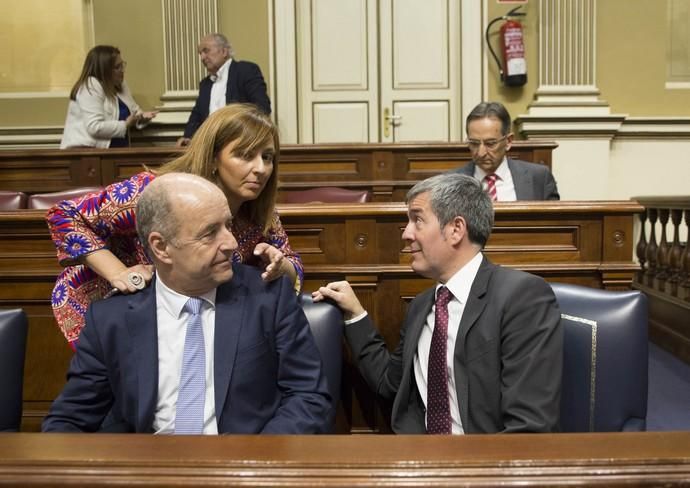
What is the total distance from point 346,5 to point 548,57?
1806 mm

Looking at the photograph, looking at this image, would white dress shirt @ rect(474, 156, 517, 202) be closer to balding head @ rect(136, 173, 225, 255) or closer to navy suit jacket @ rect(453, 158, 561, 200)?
navy suit jacket @ rect(453, 158, 561, 200)

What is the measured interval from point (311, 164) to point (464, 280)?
10.6 ft

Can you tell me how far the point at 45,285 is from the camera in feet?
7.74

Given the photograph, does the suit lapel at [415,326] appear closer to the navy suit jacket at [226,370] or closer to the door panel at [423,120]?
the navy suit jacket at [226,370]

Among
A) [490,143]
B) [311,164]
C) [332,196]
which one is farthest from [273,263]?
[311,164]

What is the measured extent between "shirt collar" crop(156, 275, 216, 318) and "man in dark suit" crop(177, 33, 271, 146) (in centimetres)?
386

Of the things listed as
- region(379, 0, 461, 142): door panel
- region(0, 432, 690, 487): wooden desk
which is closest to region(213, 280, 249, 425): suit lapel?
region(0, 432, 690, 487): wooden desk

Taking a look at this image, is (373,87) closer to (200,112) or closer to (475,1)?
(475,1)

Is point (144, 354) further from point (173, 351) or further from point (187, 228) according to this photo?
point (187, 228)

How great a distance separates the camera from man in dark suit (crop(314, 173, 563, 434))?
1624 millimetres

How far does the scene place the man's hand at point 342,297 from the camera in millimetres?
1917

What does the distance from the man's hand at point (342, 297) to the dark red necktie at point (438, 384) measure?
0.25 meters

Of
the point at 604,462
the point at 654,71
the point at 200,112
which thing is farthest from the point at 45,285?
the point at 654,71

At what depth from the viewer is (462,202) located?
1.78 meters
